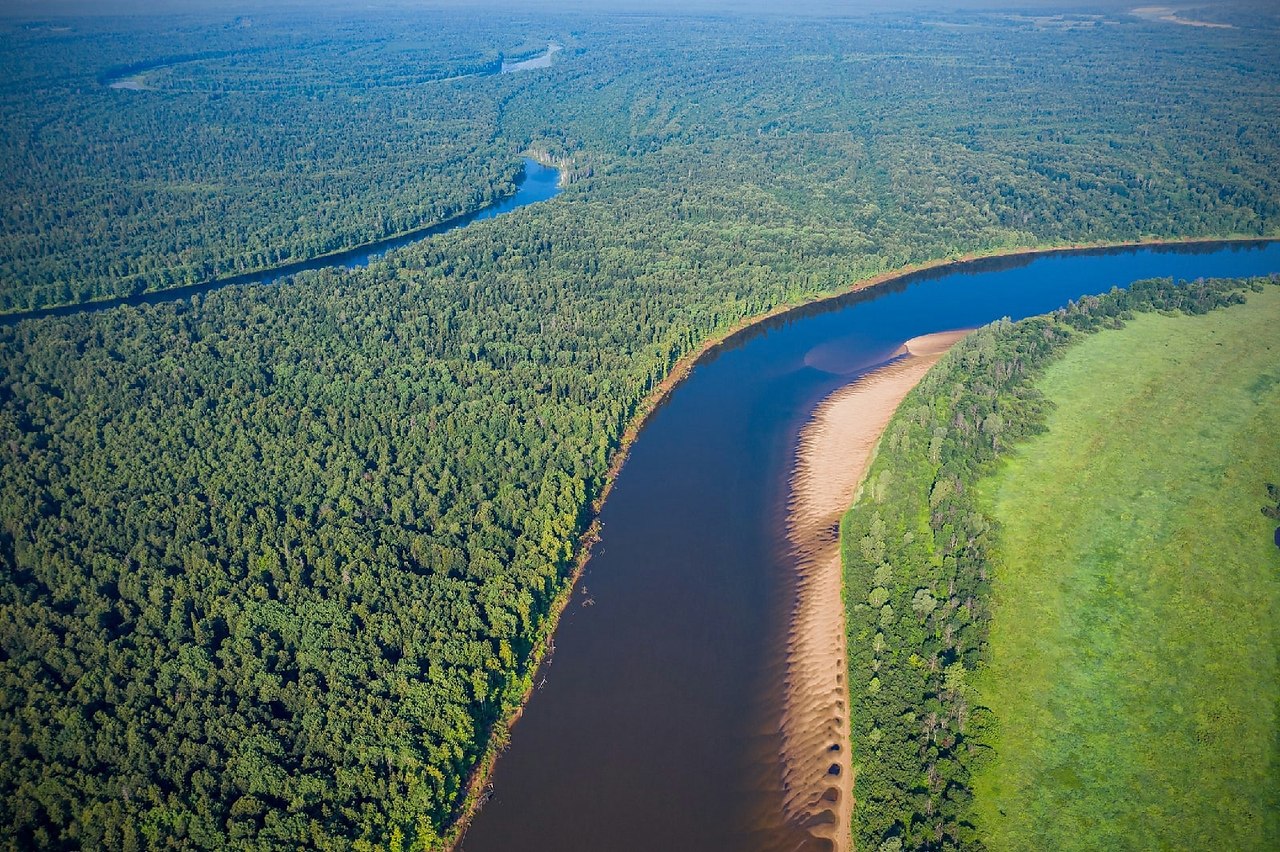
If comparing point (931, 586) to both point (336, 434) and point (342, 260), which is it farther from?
point (342, 260)

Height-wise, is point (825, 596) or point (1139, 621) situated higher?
point (1139, 621)

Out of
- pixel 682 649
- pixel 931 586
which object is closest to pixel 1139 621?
pixel 931 586

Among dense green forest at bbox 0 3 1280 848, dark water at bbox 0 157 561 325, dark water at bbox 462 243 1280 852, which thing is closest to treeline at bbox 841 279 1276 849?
dark water at bbox 462 243 1280 852

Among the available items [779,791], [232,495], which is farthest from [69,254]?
[779,791]

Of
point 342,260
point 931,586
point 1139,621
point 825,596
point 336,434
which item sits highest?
point 342,260

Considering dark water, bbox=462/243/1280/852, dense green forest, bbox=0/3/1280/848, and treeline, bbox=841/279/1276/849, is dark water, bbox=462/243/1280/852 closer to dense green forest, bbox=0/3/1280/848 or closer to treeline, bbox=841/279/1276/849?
dense green forest, bbox=0/3/1280/848

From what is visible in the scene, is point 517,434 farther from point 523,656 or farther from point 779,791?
point 779,791

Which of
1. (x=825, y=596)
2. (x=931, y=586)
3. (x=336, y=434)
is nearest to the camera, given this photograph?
(x=931, y=586)
